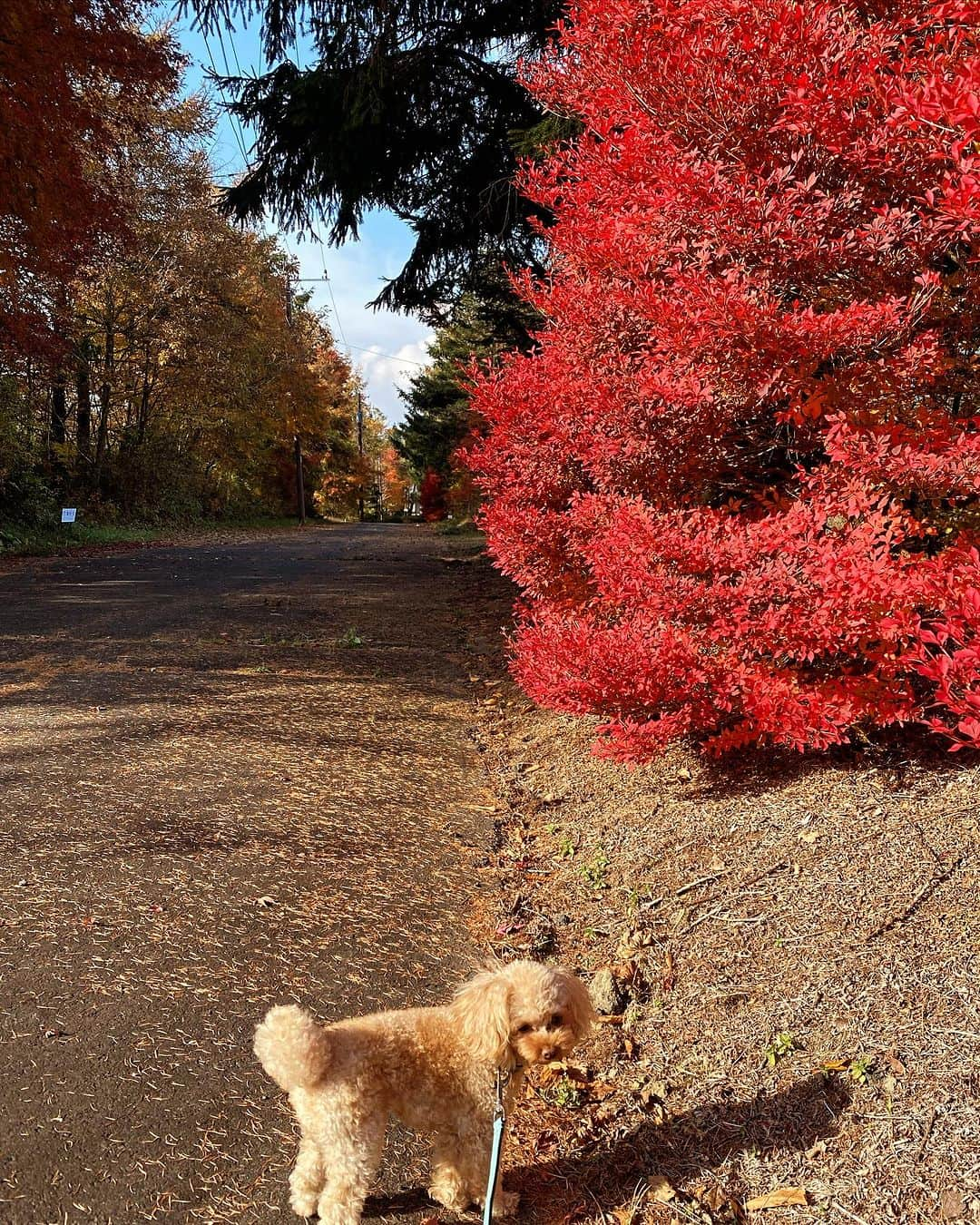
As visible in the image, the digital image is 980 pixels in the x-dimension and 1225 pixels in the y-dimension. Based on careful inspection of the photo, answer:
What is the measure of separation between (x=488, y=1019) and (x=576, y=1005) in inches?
8.8

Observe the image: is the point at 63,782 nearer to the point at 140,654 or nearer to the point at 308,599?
the point at 140,654

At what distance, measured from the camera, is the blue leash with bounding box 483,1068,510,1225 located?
1.85 m

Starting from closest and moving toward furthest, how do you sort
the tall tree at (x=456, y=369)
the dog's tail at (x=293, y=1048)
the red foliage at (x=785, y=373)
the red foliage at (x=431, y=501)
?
the dog's tail at (x=293, y=1048) < the red foliage at (x=785, y=373) < the tall tree at (x=456, y=369) < the red foliage at (x=431, y=501)

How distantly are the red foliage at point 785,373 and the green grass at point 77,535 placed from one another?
50.3ft

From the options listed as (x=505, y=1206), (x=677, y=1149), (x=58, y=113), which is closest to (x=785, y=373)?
(x=677, y=1149)

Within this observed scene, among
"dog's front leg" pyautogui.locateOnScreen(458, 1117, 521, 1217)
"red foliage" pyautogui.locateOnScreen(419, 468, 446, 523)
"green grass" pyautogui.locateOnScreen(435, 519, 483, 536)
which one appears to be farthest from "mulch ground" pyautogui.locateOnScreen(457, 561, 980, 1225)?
"red foliage" pyautogui.locateOnScreen(419, 468, 446, 523)

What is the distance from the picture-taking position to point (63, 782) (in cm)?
436

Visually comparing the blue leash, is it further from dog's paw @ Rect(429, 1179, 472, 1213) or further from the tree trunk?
the tree trunk

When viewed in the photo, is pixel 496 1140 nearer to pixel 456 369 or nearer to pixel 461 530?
pixel 456 369

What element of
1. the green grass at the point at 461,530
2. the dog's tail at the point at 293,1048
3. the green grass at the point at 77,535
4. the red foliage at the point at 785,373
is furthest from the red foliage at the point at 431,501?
the dog's tail at the point at 293,1048

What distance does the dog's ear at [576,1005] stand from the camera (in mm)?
1937

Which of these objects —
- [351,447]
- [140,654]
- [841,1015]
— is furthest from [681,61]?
[351,447]

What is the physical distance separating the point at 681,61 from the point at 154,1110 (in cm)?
411

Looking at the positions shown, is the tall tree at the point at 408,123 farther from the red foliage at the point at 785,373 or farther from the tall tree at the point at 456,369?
the red foliage at the point at 785,373
